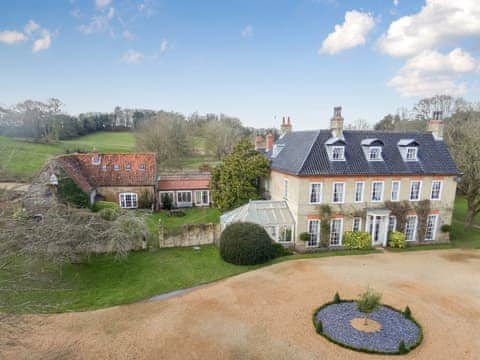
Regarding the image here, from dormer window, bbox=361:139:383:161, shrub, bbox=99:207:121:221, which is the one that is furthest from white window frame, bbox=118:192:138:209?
dormer window, bbox=361:139:383:161

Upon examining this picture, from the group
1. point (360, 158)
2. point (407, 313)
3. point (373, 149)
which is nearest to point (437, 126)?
point (373, 149)

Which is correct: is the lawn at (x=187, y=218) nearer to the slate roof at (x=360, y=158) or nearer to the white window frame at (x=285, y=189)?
the white window frame at (x=285, y=189)

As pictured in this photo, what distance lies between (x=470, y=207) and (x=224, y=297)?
87.1 feet

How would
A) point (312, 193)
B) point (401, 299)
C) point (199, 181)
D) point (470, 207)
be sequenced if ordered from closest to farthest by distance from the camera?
1. point (401, 299)
2. point (312, 193)
3. point (470, 207)
4. point (199, 181)

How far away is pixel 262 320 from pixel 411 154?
61.2 feet

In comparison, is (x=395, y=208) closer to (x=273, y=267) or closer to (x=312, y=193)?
(x=312, y=193)

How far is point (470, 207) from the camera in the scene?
2738cm

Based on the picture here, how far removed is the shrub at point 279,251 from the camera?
20033mm

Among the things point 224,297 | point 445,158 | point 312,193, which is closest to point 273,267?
point 224,297

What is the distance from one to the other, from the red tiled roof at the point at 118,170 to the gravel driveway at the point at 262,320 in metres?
18.8

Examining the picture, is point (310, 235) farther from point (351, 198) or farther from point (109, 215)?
point (109, 215)

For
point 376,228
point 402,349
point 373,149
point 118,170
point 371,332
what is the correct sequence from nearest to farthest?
1. point 402,349
2. point 371,332
3. point 376,228
4. point 373,149
5. point 118,170

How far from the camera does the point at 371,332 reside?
11844mm

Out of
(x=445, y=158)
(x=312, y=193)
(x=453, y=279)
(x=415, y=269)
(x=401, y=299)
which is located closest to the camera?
(x=401, y=299)
